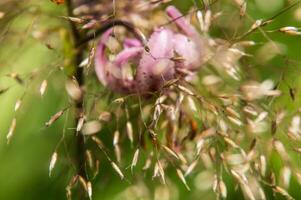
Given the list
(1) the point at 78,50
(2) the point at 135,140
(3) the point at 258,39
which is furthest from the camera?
(3) the point at 258,39

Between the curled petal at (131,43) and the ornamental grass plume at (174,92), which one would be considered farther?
the curled petal at (131,43)

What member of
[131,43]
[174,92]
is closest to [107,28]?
[131,43]

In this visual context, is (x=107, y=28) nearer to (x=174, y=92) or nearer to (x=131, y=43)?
(x=131, y=43)

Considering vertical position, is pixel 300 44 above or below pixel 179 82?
below

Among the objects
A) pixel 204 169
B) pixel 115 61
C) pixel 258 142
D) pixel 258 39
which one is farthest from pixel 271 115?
pixel 258 39

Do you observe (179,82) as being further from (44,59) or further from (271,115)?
(44,59)

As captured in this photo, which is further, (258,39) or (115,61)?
(258,39)

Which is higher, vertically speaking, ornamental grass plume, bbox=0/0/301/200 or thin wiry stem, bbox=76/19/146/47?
thin wiry stem, bbox=76/19/146/47
